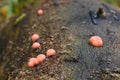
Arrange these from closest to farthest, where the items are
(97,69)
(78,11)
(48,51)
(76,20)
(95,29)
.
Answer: (97,69) < (48,51) < (95,29) < (76,20) < (78,11)

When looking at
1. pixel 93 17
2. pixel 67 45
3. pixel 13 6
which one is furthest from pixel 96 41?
pixel 13 6

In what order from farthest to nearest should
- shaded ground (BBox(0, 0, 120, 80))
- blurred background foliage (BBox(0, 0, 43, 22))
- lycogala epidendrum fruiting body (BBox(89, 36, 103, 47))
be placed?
blurred background foliage (BBox(0, 0, 43, 22)) < lycogala epidendrum fruiting body (BBox(89, 36, 103, 47)) < shaded ground (BBox(0, 0, 120, 80))

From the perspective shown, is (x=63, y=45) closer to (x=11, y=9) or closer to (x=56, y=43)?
(x=56, y=43)

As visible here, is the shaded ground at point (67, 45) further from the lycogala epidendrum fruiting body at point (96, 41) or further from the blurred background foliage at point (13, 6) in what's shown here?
the blurred background foliage at point (13, 6)

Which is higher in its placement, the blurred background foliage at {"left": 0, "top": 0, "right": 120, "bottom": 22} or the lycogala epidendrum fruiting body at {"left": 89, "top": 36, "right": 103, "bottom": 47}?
the blurred background foliage at {"left": 0, "top": 0, "right": 120, "bottom": 22}

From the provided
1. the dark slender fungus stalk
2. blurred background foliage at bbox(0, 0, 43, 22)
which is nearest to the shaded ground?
the dark slender fungus stalk

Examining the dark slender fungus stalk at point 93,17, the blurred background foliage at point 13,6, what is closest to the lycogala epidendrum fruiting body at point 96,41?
the dark slender fungus stalk at point 93,17

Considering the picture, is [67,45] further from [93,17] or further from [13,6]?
[13,6]

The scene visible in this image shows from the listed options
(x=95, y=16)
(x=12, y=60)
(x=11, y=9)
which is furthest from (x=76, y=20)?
(x=11, y=9)

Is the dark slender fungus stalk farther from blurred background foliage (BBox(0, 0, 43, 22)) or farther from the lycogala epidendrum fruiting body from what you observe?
blurred background foliage (BBox(0, 0, 43, 22))
